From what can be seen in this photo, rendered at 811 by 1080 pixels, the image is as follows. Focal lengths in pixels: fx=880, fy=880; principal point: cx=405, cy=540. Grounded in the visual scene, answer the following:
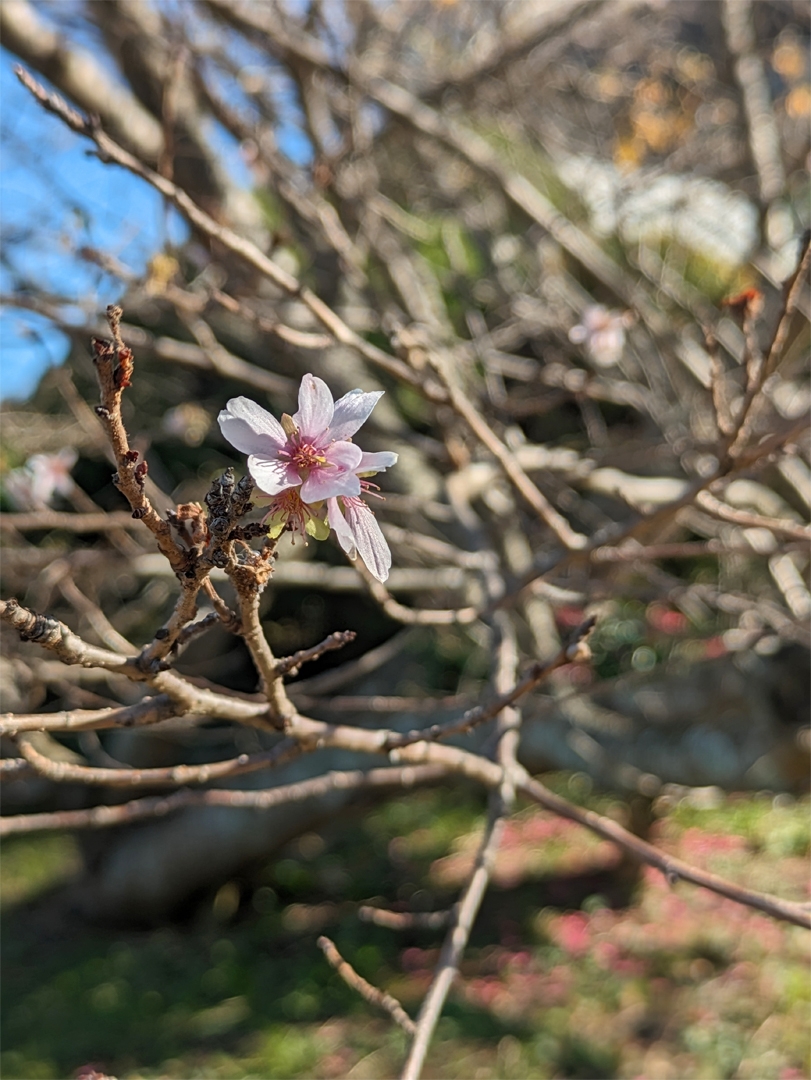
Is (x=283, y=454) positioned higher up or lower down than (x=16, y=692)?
lower down

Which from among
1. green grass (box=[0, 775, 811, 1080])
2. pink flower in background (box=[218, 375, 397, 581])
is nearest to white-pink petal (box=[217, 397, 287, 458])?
pink flower in background (box=[218, 375, 397, 581])

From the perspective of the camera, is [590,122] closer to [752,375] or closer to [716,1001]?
[752,375]

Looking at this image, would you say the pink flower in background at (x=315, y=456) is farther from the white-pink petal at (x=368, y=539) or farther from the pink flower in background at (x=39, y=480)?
the pink flower in background at (x=39, y=480)

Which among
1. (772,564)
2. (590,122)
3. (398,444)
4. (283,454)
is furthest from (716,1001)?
(590,122)

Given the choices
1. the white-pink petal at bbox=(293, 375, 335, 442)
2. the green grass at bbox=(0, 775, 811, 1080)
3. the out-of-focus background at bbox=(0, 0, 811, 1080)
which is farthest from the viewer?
the green grass at bbox=(0, 775, 811, 1080)

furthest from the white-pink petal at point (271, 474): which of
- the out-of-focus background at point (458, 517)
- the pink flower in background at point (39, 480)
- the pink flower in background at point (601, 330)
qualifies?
the pink flower in background at point (39, 480)

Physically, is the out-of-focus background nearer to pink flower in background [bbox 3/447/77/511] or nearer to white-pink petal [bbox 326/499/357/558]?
pink flower in background [bbox 3/447/77/511]
